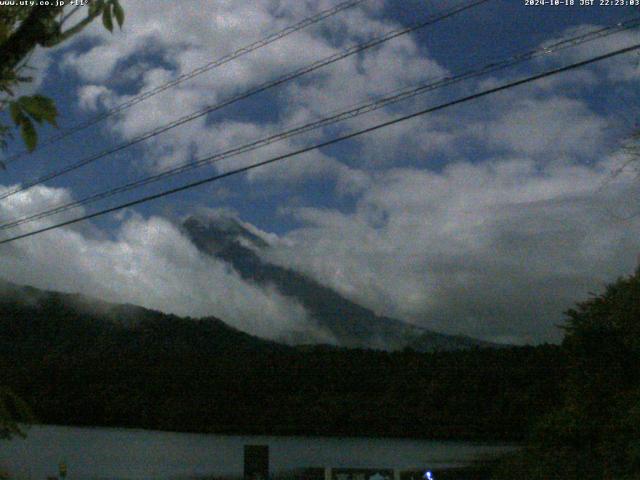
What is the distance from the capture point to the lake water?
17062 mm

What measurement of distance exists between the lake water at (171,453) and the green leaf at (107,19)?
535 inches

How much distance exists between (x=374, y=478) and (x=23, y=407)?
593cm

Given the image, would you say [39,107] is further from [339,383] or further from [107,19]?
[339,383]

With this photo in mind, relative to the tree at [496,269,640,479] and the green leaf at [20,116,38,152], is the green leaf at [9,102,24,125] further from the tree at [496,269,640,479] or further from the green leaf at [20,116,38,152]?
the tree at [496,269,640,479]

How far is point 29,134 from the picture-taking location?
2627 millimetres

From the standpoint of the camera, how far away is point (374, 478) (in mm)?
8875

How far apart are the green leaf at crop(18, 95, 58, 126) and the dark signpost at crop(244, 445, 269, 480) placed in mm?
7972

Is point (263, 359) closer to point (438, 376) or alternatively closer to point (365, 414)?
point (365, 414)

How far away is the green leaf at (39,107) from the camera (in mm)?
2531

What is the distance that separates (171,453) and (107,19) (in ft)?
58.1

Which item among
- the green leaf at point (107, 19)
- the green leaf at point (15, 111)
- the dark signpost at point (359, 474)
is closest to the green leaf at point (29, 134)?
the green leaf at point (15, 111)

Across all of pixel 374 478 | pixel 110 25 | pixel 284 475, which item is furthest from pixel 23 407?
pixel 284 475

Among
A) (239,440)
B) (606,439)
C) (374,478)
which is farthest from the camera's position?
(239,440)

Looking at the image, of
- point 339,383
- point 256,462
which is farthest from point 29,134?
point 339,383
